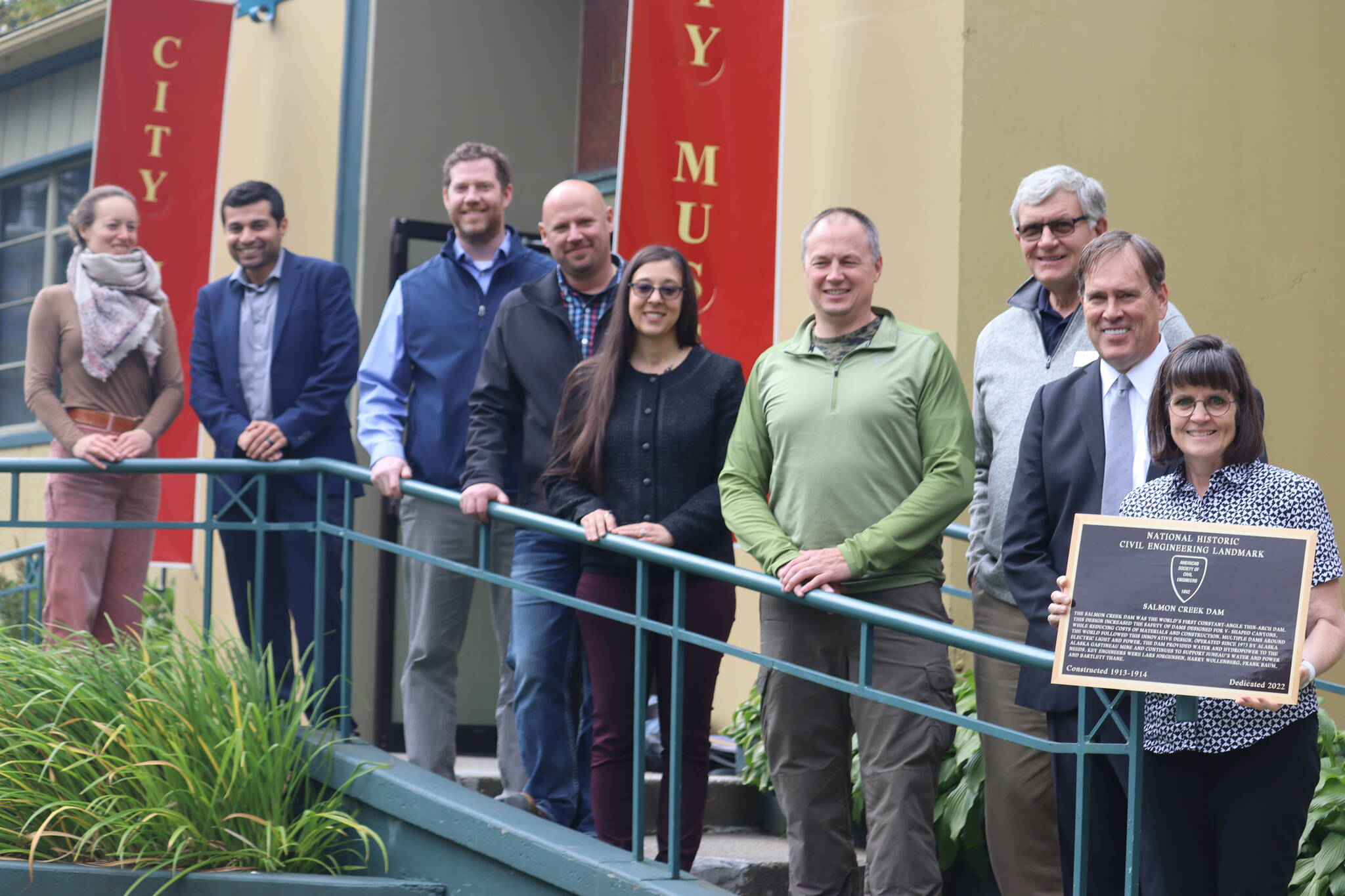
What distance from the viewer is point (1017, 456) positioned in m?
3.97

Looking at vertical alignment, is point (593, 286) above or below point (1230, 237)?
below

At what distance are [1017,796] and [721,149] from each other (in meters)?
3.03

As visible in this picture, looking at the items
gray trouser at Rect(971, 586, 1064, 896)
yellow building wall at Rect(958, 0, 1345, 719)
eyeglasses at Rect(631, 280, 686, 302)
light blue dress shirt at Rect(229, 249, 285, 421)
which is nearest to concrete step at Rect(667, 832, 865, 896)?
gray trouser at Rect(971, 586, 1064, 896)

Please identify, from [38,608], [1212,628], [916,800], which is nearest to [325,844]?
[38,608]

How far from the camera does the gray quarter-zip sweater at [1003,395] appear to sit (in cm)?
398

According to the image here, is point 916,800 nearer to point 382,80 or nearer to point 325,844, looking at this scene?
point 325,844

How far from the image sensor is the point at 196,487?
28.1 ft

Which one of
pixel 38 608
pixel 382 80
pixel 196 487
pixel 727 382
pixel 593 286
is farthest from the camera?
pixel 196 487

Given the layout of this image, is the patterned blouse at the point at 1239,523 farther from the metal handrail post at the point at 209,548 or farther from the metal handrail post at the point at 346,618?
the metal handrail post at the point at 209,548

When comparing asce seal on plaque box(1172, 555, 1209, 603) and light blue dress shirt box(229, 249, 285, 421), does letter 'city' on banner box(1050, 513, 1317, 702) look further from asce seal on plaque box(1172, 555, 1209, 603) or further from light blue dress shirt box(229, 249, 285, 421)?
light blue dress shirt box(229, 249, 285, 421)

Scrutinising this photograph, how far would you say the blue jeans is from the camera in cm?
463

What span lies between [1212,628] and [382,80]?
5.84 m

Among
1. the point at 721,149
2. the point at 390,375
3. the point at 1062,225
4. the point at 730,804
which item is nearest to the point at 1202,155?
the point at 721,149

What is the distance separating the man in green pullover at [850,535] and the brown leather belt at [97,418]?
269cm
